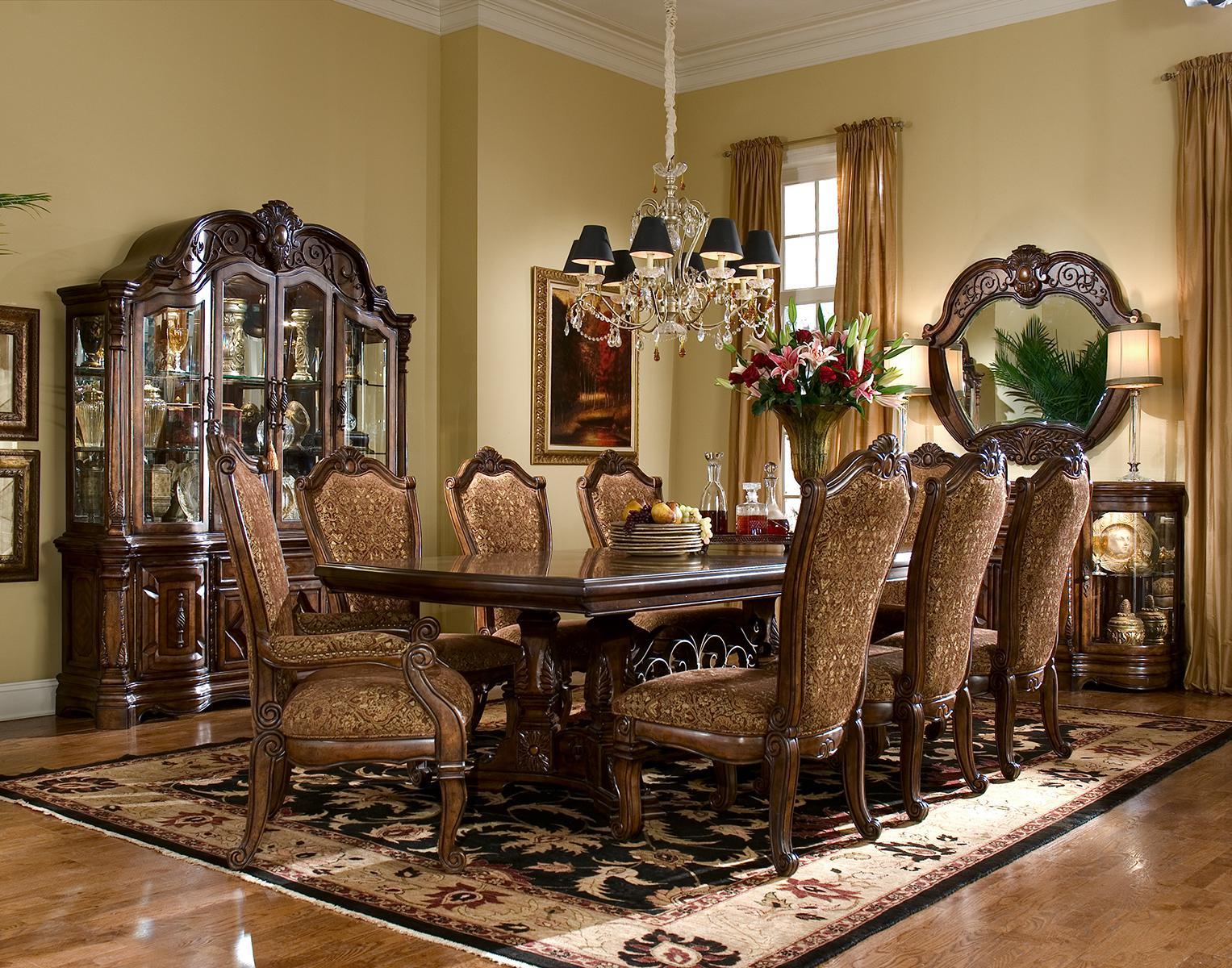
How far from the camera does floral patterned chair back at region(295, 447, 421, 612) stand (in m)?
4.50

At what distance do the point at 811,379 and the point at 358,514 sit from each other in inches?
64.3

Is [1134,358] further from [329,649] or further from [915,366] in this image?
[329,649]

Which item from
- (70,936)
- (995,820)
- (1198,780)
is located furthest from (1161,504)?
(70,936)

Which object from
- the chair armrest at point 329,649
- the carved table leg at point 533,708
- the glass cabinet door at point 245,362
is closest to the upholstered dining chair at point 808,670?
the carved table leg at point 533,708

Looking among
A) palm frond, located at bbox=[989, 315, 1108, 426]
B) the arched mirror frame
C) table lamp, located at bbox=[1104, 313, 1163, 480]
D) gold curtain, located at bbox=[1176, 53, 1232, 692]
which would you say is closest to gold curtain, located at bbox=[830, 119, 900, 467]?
the arched mirror frame

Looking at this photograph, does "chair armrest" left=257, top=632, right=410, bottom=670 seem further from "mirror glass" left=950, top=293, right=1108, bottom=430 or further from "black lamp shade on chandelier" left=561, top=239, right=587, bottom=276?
"mirror glass" left=950, top=293, right=1108, bottom=430

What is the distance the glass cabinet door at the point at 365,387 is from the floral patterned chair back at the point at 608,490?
4.01 feet

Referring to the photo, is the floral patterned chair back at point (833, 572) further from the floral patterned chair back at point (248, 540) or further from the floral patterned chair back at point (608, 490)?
the floral patterned chair back at point (608, 490)

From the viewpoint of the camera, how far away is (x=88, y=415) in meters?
5.48

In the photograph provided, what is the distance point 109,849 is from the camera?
3.57m

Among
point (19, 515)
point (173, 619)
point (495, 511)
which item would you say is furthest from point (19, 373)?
point (495, 511)

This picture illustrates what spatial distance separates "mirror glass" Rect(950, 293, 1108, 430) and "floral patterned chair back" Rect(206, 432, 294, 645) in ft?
14.4

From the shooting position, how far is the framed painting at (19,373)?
211 inches

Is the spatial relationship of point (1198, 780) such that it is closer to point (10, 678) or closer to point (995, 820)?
point (995, 820)
